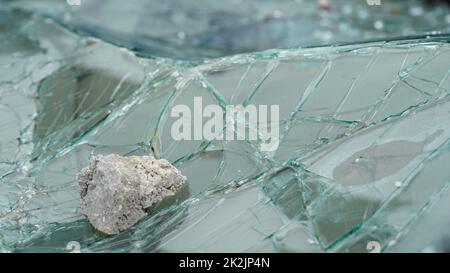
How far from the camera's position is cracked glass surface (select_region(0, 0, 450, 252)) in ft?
5.87

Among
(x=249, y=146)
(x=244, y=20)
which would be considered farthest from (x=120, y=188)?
(x=244, y=20)

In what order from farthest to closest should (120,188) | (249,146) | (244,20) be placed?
(244,20) < (249,146) < (120,188)

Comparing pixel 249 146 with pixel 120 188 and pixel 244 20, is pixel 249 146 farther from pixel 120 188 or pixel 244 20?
pixel 244 20

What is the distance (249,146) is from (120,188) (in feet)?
1.68

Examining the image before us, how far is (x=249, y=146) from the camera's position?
6.82 ft

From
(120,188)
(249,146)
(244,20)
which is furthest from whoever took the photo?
(244,20)

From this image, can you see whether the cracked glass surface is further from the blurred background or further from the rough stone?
the blurred background

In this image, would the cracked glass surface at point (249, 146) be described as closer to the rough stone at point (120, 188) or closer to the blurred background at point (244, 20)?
the rough stone at point (120, 188)

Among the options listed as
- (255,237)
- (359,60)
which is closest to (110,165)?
(255,237)

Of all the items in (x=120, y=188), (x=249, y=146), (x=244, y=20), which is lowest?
(x=120, y=188)

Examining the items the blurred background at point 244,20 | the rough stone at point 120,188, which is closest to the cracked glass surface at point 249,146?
the rough stone at point 120,188

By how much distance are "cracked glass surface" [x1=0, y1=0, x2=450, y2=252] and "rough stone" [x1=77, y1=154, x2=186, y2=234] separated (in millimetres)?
47

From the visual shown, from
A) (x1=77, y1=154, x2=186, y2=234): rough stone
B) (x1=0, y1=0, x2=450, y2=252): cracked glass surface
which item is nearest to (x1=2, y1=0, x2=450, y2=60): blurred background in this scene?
(x1=0, y1=0, x2=450, y2=252): cracked glass surface
